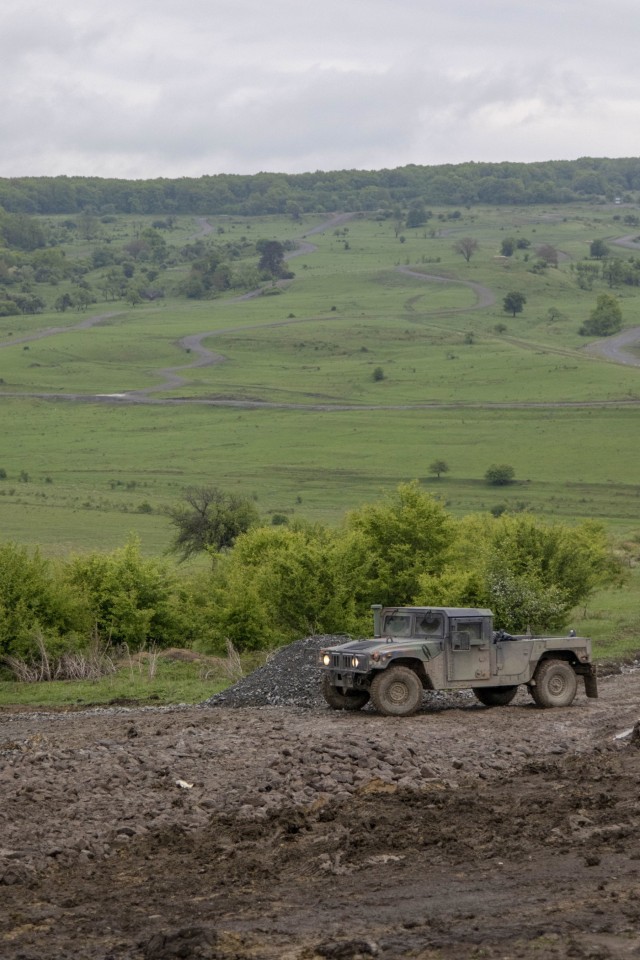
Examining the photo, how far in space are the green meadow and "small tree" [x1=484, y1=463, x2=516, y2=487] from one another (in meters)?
0.75

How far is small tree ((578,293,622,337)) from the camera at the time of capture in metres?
176

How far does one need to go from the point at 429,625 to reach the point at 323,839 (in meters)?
9.82

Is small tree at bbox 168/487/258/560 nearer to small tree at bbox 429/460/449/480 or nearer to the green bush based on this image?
the green bush

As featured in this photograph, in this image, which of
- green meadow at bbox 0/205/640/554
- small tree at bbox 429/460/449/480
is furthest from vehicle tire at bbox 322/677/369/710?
small tree at bbox 429/460/449/480

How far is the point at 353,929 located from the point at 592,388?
414 ft

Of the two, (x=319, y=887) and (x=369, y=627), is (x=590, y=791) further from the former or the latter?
(x=369, y=627)

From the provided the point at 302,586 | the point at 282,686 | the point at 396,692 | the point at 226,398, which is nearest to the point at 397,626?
the point at 396,692

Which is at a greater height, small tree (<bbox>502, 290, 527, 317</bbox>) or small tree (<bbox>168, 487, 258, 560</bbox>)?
small tree (<bbox>502, 290, 527, 317</bbox>)

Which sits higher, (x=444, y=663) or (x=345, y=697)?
(x=444, y=663)

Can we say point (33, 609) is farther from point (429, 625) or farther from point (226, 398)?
point (226, 398)

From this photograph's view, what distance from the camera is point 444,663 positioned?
A: 965 inches

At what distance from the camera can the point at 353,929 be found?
12.1 m

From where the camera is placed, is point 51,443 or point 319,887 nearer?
point 319,887

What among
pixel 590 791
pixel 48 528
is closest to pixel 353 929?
pixel 590 791
